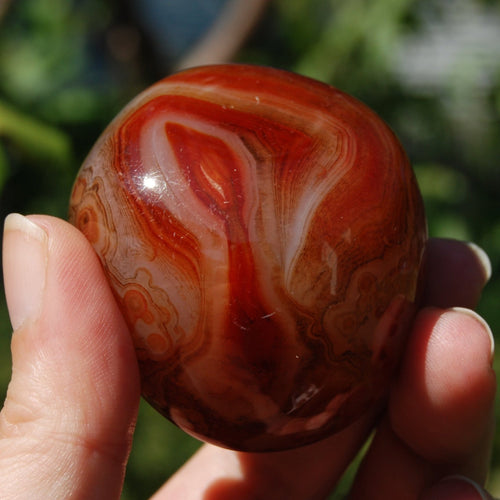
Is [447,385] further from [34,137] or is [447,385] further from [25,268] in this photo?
[34,137]

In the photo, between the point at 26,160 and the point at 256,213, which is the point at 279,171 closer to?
the point at 256,213

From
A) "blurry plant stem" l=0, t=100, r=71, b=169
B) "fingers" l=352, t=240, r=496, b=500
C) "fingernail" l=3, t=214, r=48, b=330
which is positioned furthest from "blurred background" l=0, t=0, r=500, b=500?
"fingernail" l=3, t=214, r=48, b=330

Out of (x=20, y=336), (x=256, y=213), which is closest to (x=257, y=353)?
(x=256, y=213)

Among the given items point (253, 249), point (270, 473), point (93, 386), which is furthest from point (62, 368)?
point (270, 473)

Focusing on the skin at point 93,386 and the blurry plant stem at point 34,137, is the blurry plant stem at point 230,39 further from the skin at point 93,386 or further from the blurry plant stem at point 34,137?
the skin at point 93,386

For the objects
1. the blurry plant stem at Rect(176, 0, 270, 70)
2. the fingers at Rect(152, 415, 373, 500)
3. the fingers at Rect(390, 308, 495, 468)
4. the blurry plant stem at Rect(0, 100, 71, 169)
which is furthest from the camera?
the blurry plant stem at Rect(176, 0, 270, 70)

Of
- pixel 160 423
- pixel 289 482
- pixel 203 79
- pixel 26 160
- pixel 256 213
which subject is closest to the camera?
pixel 256 213

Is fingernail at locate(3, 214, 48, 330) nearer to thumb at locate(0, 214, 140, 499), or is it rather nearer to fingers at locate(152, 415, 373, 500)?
thumb at locate(0, 214, 140, 499)
